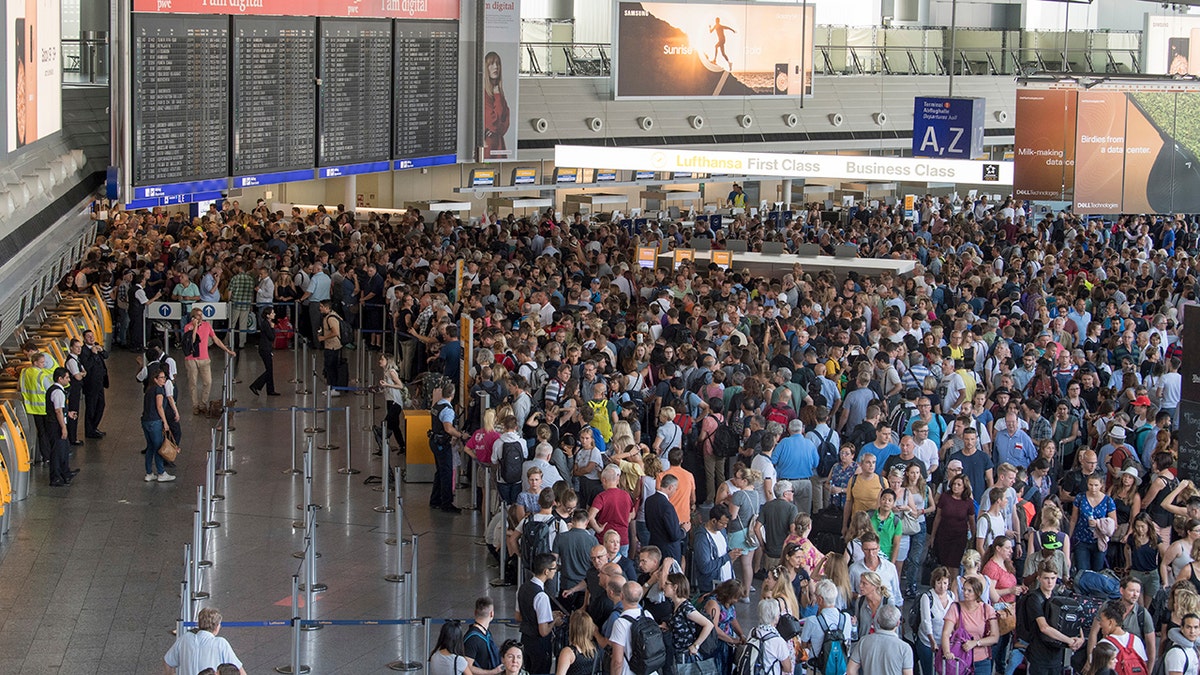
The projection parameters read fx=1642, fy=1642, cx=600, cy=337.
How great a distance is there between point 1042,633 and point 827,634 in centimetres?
136

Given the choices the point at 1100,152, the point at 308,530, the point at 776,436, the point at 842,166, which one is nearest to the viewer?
the point at 308,530

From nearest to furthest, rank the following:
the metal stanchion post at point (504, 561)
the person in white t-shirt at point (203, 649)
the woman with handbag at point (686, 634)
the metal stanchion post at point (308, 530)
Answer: the person in white t-shirt at point (203, 649) → the woman with handbag at point (686, 634) → the metal stanchion post at point (308, 530) → the metal stanchion post at point (504, 561)

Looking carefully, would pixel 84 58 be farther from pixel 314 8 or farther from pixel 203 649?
pixel 203 649

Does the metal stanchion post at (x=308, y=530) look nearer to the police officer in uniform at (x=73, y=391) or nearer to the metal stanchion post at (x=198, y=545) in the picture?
the metal stanchion post at (x=198, y=545)

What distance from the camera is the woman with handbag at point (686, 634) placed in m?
9.41

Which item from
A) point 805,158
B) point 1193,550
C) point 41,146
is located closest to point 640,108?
point 805,158

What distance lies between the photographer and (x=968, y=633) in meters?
9.88

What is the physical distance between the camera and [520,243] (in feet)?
84.3

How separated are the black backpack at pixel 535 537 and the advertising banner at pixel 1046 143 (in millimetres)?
13566

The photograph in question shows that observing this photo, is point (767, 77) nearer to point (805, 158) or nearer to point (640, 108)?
point (640, 108)

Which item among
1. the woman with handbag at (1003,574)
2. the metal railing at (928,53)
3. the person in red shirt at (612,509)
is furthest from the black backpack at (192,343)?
the metal railing at (928,53)

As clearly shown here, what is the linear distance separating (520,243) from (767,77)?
911 centimetres

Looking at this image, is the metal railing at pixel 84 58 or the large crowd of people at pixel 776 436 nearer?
the large crowd of people at pixel 776 436

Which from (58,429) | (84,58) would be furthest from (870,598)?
(84,58)
